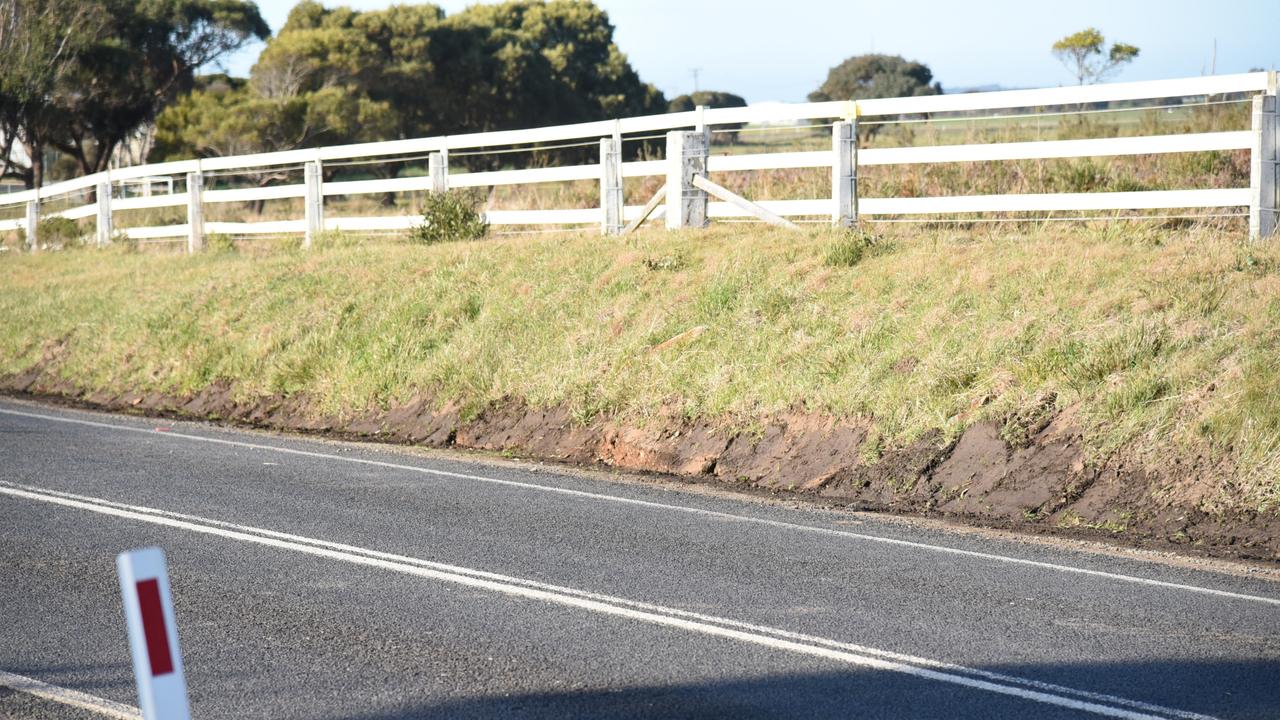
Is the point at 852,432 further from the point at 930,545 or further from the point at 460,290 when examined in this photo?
the point at 460,290

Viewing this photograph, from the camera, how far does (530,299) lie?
15672 millimetres

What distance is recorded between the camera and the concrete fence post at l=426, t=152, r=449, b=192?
66.7ft

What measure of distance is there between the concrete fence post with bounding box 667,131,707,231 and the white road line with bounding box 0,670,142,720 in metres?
12.1

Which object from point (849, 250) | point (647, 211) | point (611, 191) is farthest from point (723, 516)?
point (611, 191)

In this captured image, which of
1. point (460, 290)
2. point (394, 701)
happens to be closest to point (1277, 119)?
point (460, 290)

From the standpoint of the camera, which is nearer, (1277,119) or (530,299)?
(1277,119)

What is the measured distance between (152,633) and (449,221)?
17202 millimetres

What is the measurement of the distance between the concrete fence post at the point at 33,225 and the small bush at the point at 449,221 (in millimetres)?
13251

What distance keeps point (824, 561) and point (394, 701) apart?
326 cm

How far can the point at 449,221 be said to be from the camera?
2003cm

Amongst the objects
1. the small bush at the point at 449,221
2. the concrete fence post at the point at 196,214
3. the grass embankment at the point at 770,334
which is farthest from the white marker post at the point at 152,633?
the concrete fence post at the point at 196,214

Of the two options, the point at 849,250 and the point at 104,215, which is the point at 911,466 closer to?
the point at 849,250

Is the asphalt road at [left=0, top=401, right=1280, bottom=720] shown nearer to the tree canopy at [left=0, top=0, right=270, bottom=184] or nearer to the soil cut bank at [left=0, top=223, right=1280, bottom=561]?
the soil cut bank at [left=0, top=223, right=1280, bottom=561]

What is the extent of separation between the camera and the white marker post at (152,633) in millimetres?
3084
